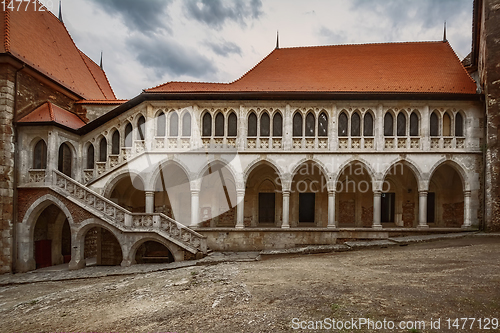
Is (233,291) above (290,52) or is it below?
below

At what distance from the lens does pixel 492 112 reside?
13.6 meters

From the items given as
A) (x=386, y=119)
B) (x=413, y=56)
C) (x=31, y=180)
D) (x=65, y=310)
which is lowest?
(x=65, y=310)

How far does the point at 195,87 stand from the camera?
14898mm

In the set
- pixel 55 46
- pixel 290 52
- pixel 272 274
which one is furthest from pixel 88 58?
pixel 272 274

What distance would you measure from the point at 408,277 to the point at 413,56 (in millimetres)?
13867

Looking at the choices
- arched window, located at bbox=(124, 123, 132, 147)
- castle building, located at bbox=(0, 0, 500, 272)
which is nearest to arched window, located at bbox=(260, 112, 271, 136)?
castle building, located at bbox=(0, 0, 500, 272)

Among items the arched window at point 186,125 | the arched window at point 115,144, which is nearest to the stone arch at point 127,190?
the arched window at point 115,144

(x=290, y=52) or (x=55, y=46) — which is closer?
(x=55, y=46)

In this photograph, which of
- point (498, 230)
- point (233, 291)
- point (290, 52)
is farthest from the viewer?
point (290, 52)

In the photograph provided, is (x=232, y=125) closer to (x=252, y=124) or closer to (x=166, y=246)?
(x=252, y=124)

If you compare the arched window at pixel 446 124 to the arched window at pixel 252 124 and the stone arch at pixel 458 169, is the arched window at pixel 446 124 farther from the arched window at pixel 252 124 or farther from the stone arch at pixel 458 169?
the arched window at pixel 252 124

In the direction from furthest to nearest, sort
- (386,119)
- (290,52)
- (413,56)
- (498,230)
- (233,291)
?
1. (290,52)
2. (413,56)
3. (386,119)
4. (498,230)
5. (233,291)

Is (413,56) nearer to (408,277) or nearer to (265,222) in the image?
(265,222)

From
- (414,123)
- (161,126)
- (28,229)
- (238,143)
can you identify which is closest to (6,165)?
(28,229)
